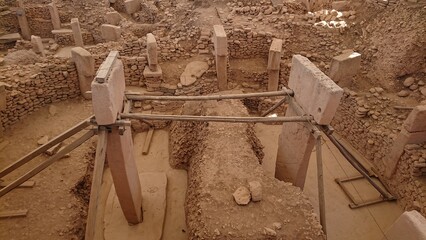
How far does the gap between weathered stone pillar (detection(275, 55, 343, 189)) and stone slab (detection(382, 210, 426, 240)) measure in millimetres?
1604

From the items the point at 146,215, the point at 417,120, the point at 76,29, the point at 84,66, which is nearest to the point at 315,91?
the point at 417,120

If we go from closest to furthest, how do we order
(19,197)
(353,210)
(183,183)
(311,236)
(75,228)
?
(311,236), (75,228), (19,197), (353,210), (183,183)

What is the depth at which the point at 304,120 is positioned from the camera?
15.3 feet

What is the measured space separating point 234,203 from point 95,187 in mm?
1996

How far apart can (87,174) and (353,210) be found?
5.75 m

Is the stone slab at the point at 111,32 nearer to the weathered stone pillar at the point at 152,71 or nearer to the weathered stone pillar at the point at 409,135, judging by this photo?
the weathered stone pillar at the point at 152,71

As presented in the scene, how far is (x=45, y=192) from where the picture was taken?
18.5 feet

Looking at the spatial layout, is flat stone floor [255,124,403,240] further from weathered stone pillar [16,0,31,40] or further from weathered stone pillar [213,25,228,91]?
weathered stone pillar [16,0,31,40]

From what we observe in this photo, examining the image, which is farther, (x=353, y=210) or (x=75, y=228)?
(x=353, y=210)

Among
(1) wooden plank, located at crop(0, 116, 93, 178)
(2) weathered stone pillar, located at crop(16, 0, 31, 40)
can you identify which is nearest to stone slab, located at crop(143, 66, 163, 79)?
(1) wooden plank, located at crop(0, 116, 93, 178)

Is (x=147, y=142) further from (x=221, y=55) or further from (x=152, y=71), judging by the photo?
(x=221, y=55)

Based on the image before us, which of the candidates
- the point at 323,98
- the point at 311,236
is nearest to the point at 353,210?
the point at 311,236

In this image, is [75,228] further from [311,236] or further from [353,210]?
[353,210]

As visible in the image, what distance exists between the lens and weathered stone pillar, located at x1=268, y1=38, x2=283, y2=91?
26.1ft
